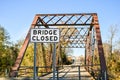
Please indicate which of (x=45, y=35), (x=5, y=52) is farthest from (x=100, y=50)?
(x=5, y=52)

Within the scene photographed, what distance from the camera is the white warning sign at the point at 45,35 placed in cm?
801

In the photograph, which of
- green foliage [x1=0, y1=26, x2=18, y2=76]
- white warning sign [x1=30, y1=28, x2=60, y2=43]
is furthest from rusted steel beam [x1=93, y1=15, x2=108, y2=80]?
green foliage [x1=0, y1=26, x2=18, y2=76]

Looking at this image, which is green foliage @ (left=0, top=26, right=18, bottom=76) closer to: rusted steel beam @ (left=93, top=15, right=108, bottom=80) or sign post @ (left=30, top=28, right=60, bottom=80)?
rusted steel beam @ (left=93, top=15, right=108, bottom=80)

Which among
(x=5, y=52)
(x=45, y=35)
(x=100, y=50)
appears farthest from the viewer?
(x=5, y=52)

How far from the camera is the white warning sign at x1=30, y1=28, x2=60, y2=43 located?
8.01 m

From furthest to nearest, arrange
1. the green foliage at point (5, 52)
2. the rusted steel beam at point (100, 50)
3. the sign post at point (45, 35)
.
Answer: the green foliage at point (5, 52)
the rusted steel beam at point (100, 50)
the sign post at point (45, 35)

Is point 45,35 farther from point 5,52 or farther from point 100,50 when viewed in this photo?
point 5,52

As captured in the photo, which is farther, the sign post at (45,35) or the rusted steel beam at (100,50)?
the rusted steel beam at (100,50)

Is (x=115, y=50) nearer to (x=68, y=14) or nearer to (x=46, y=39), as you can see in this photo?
(x=68, y=14)

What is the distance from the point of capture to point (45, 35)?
806cm

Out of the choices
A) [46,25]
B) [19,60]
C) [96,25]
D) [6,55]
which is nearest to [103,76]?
[19,60]

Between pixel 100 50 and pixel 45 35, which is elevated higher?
pixel 100 50

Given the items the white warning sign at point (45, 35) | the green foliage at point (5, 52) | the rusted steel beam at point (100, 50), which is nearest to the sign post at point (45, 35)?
the white warning sign at point (45, 35)

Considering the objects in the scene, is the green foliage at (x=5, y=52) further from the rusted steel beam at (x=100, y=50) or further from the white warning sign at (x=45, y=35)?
the white warning sign at (x=45, y=35)
